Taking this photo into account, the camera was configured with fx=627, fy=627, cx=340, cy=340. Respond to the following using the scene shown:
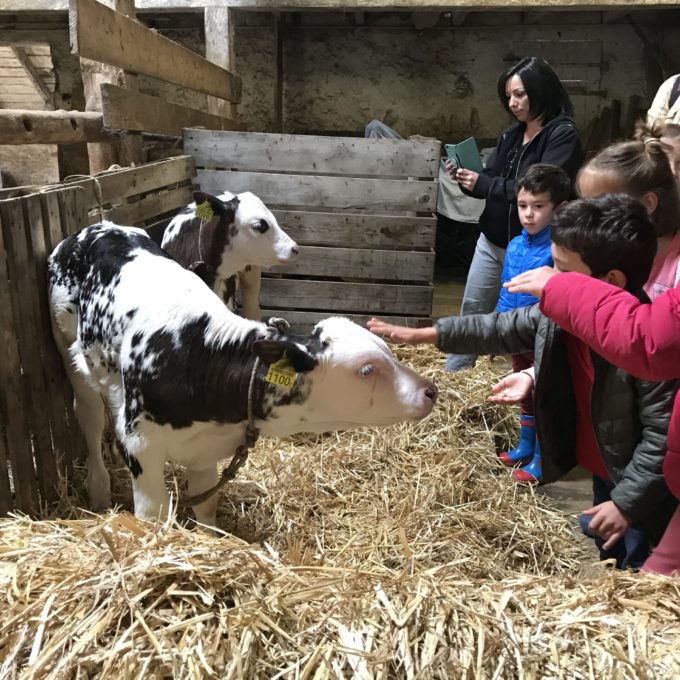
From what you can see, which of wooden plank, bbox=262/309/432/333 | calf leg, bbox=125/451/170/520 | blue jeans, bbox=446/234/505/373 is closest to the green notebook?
blue jeans, bbox=446/234/505/373

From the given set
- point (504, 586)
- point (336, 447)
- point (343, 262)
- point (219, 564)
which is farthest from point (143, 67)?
point (504, 586)

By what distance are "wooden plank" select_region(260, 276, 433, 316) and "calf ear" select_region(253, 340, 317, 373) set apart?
3.43m

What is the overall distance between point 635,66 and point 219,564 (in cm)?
1019

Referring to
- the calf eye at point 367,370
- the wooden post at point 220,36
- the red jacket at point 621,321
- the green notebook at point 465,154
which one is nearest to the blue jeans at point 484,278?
the green notebook at point 465,154

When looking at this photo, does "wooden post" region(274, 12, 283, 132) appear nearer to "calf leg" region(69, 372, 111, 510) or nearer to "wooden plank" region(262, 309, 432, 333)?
"wooden plank" region(262, 309, 432, 333)

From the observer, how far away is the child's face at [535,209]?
11.3 ft

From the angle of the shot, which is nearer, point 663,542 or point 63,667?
point 63,667

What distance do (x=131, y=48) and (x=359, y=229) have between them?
2.24 metres

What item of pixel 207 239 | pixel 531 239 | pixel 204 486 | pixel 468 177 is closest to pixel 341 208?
pixel 468 177

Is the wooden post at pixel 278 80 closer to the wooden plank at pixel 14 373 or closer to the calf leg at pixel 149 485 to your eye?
the wooden plank at pixel 14 373

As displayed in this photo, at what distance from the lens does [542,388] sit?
2.30 meters

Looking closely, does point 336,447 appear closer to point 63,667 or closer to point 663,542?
point 663,542

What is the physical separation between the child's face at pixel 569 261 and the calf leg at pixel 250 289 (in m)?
3.29

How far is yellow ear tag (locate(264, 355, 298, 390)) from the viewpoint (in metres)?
2.13
